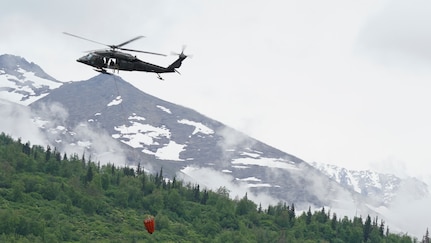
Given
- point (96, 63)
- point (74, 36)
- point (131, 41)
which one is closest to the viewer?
point (74, 36)

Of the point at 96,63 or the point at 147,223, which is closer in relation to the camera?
the point at 96,63

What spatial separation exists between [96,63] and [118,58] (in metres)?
2.25

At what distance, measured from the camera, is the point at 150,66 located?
79.3 metres

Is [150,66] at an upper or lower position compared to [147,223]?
upper

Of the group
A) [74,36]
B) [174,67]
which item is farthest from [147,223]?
[74,36]

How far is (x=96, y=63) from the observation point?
77.2 m

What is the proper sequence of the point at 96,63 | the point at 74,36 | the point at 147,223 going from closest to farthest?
the point at 74,36
the point at 96,63
the point at 147,223

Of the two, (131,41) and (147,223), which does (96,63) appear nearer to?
(131,41)

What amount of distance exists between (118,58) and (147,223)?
57.1ft

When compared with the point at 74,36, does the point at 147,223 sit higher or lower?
lower

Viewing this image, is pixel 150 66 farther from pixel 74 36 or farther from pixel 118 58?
pixel 74 36

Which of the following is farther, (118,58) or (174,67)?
(174,67)

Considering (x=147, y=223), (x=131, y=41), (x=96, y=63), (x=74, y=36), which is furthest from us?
(x=147, y=223)

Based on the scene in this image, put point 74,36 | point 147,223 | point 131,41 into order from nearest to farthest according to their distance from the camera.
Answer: point 74,36
point 131,41
point 147,223
